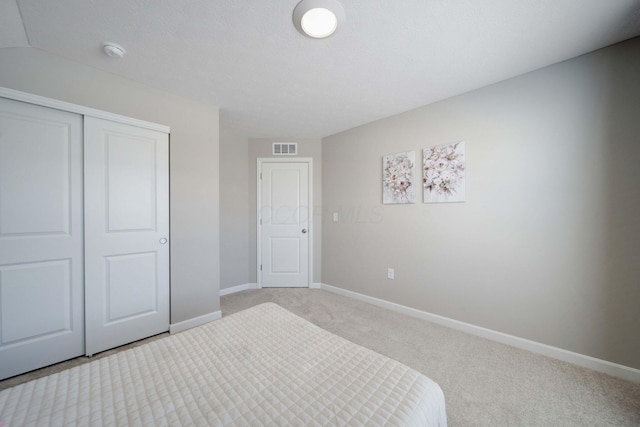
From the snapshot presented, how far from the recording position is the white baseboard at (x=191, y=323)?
2373 millimetres

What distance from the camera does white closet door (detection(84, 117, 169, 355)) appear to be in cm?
195

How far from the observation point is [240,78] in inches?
83.5

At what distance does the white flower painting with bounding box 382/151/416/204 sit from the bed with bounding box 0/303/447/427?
6.68ft

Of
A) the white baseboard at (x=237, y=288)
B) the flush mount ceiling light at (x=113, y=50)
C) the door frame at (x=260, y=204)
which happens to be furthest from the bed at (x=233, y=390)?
the door frame at (x=260, y=204)

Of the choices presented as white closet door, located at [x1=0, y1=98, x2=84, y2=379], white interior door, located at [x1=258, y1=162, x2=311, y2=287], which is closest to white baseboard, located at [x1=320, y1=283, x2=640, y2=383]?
white interior door, located at [x1=258, y1=162, x2=311, y2=287]

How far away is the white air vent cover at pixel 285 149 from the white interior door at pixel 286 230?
0.16 metres

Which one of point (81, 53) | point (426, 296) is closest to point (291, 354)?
point (426, 296)

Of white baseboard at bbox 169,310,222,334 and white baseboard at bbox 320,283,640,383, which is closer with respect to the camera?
white baseboard at bbox 320,283,640,383

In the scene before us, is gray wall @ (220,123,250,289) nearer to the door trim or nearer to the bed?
the door trim

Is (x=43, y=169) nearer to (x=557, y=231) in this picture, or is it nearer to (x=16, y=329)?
(x=16, y=329)

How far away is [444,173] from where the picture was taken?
8.30 feet

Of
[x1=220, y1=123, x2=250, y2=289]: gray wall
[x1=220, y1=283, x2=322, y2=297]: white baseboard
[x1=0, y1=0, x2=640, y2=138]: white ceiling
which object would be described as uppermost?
[x1=0, y1=0, x2=640, y2=138]: white ceiling

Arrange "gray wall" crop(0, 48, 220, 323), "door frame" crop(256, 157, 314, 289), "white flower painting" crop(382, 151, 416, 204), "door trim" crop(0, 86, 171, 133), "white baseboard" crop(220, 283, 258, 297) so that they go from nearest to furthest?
"door trim" crop(0, 86, 171, 133) → "gray wall" crop(0, 48, 220, 323) → "white flower painting" crop(382, 151, 416, 204) → "white baseboard" crop(220, 283, 258, 297) → "door frame" crop(256, 157, 314, 289)

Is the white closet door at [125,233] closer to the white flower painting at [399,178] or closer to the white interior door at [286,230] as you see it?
the white interior door at [286,230]
